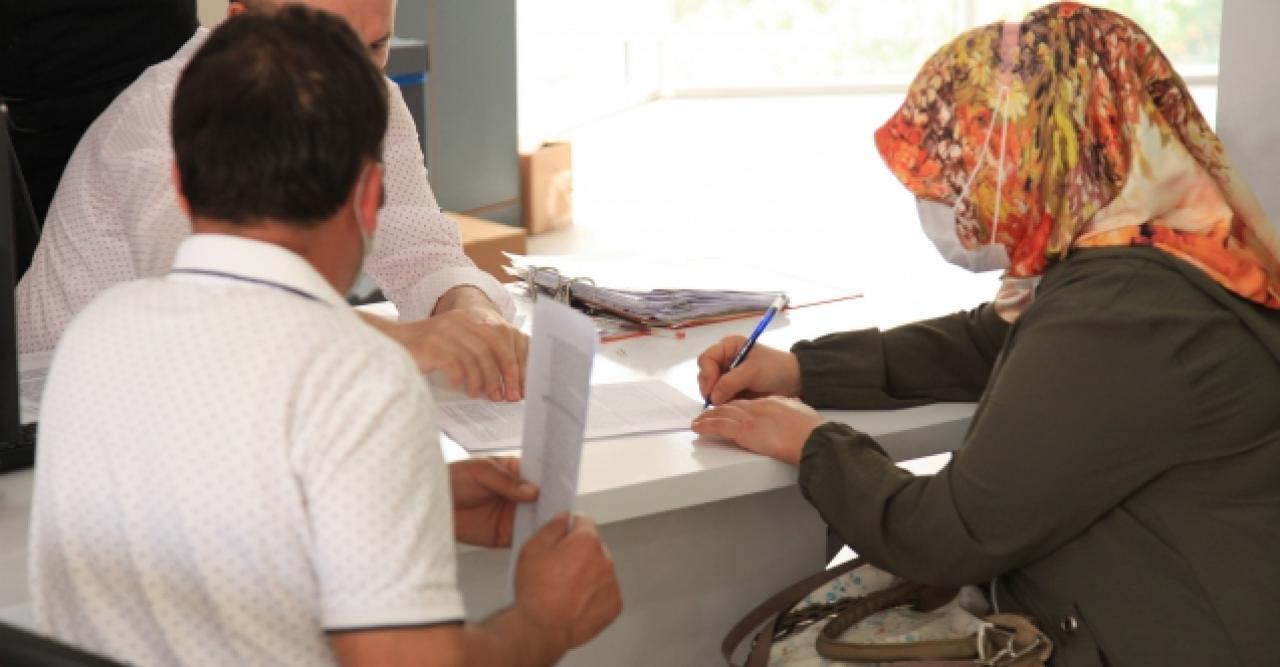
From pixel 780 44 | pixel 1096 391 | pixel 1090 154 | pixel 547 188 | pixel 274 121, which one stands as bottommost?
pixel 547 188

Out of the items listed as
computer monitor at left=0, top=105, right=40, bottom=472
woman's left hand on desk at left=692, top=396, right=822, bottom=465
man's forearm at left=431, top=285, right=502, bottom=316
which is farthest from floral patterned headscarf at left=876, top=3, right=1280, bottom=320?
computer monitor at left=0, top=105, right=40, bottom=472

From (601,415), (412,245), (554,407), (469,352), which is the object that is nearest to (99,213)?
(412,245)

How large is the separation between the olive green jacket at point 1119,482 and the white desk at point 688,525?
163 millimetres

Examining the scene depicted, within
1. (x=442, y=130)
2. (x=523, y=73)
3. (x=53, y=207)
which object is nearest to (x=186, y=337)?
(x=53, y=207)

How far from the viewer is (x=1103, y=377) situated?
154 centimetres

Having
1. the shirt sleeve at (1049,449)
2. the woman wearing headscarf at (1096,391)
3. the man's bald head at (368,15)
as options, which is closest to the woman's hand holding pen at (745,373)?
the woman wearing headscarf at (1096,391)

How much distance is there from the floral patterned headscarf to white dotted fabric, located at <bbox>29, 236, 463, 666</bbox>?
34.0 inches

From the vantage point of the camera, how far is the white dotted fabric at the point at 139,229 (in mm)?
1946

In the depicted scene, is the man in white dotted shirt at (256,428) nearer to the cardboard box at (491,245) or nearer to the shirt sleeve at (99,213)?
the shirt sleeve at (99,213)

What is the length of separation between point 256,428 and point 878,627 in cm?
92

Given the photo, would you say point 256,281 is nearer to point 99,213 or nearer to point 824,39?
point 99,213

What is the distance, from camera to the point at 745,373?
1.91m

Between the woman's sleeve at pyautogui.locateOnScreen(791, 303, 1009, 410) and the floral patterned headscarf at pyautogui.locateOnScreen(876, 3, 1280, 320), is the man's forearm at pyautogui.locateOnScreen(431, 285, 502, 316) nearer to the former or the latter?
the woman's sleeve at pyautogui.locateOnScreen(791, 303, 1009, 410)

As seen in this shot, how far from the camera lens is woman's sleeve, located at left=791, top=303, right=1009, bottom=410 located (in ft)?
6.33
